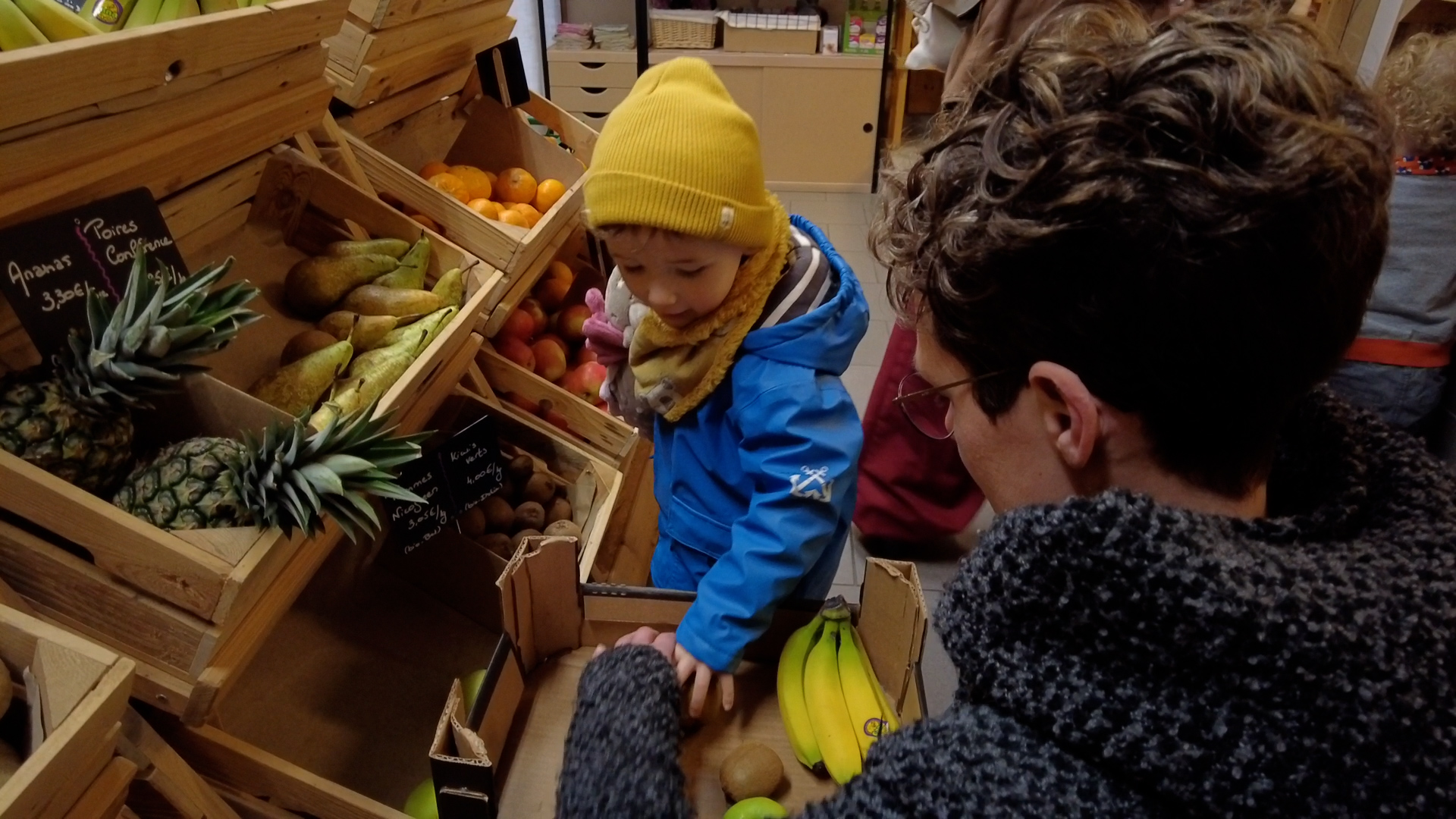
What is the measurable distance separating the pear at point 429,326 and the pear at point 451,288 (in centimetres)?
7

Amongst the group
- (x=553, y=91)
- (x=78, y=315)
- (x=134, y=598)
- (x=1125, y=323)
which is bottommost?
(x=553, y=91)

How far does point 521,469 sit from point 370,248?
0.62m

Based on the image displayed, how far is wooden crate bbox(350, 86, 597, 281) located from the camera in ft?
5.87

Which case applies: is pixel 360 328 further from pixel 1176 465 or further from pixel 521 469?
pixel 1176 465

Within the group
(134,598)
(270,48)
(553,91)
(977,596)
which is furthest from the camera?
(553,91)

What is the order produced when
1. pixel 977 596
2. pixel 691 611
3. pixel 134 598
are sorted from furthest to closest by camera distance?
pixel 691 611 < pixel 134 598 < pixel 977 596

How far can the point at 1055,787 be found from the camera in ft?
1.87

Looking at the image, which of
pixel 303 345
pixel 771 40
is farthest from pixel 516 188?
pixel 771 40

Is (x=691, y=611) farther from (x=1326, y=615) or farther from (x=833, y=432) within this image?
(x=1326, y=615)

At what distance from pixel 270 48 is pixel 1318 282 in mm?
1387

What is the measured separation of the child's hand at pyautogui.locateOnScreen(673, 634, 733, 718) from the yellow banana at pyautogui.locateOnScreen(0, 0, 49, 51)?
3.53 ft

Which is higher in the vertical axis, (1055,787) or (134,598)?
(1055,787)

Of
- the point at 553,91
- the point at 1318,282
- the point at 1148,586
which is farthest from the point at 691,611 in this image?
the point at 553,91

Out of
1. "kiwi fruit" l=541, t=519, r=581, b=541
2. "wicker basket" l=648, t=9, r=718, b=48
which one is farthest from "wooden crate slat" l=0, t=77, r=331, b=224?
"wicker basket" l=648, t=9, r=718, b=48
